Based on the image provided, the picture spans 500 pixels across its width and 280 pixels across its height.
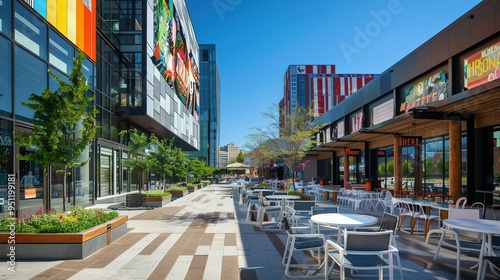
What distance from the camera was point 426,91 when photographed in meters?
15.3

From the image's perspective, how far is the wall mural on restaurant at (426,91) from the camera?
13.9 meters

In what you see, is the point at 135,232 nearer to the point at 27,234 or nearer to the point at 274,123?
Result: the point at 27,234

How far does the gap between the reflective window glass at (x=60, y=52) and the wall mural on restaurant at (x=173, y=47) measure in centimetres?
1068

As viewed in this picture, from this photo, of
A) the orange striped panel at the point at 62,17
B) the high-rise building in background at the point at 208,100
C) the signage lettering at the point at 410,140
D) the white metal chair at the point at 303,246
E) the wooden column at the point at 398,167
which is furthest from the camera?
the high-rise building in background at the point at 208,100

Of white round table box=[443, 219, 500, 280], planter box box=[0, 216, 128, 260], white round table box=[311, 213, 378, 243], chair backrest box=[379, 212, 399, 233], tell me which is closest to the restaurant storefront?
white round table box=[443, 219, 500, 280]

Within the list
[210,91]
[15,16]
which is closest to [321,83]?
[210,91]

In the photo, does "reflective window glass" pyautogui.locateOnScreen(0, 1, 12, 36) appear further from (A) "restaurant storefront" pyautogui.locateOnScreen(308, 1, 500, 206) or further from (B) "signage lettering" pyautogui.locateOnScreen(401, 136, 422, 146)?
(B) "signage lettering" pyautogui.locateOnScreen(401, 136, 422, 146)

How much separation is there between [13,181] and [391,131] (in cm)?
1632

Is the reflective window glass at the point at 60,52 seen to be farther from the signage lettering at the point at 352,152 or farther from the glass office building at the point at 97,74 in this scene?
the signage lettering at the point at 352,152

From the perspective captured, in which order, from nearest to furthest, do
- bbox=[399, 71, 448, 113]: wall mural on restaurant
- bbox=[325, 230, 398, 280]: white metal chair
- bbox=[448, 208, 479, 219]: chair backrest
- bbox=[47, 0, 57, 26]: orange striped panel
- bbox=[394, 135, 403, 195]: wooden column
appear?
bbox=[325, 230, 398, 280]: white metal chair
bbox=[448, 208, 479, 219]: chair backrest
bbox=[47, 0, 57, 26]: orange striped panel
bbox=[399, 71, 448, 113]: wall mural on restaurant
bbox=[394, 135, 403, 195]: wooden column

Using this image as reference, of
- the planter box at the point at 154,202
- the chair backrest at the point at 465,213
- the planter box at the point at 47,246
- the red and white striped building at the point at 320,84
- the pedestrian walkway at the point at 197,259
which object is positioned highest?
the red and white striped building at the point at 320,84

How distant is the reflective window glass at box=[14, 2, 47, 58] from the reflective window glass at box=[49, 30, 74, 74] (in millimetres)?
508

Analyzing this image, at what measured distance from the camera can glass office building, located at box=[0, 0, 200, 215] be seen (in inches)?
410

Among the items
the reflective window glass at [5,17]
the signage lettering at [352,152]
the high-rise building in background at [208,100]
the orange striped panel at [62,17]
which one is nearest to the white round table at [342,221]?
the reflective window glass at [5,17]
